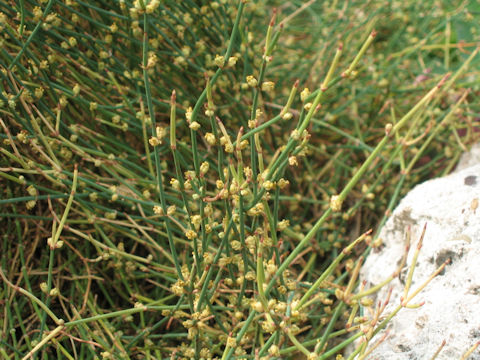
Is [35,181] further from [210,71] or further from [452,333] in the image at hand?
[452,333]

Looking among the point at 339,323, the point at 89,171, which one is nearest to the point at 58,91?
the point at 89,171

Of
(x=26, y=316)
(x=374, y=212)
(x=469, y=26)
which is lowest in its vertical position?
(x=26, y=316)

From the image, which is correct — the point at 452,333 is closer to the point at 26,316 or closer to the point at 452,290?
the point at 452,290

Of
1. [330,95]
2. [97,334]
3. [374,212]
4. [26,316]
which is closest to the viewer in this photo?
[97,334]

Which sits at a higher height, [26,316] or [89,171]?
[89,171]

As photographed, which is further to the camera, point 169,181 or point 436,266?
point 169,181

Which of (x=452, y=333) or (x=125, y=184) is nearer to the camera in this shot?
(x=452, y=333)

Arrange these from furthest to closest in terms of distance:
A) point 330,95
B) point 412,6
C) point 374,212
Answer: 1. point 412,6
2. point 330,95
3. point 374,212
